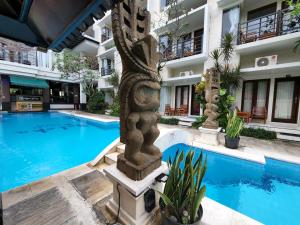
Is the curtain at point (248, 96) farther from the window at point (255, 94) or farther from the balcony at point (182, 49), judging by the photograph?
the balcony at point (182, 49)

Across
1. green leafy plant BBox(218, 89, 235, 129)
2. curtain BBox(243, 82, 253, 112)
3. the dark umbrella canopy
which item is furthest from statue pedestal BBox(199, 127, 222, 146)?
curtain BBox(243, 82, 253, 112)

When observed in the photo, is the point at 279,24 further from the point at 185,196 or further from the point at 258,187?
the point at 185,196

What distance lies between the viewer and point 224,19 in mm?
8367

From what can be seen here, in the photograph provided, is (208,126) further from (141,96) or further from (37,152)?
(37,152)

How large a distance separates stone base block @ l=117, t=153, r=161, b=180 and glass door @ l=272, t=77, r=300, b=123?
353 inches

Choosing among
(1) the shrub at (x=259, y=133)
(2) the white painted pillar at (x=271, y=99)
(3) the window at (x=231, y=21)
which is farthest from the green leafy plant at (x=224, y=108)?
(3) the window at (x=231, y=21)

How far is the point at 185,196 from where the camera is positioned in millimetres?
1587

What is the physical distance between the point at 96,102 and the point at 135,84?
47.5 feet

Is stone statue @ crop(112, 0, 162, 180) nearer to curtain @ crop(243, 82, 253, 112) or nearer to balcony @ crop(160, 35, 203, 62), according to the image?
curtain @ crop(243, 82, 253, 112)

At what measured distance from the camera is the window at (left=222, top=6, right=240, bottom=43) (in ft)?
26.0

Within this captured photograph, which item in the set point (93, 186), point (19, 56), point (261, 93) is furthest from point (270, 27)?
point (19, 56)

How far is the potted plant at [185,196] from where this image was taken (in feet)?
4.91

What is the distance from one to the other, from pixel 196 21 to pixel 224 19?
7.54 feet

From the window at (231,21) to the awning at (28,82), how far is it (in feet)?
58.4
